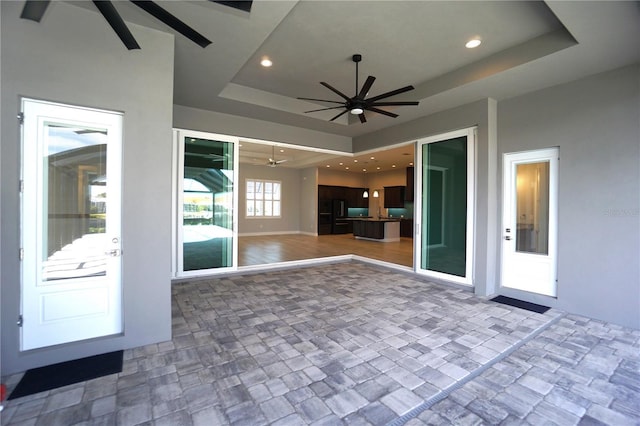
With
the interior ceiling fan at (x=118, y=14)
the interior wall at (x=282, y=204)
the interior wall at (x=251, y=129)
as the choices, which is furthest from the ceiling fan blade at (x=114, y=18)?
the interior wall at (x=282, y=204)

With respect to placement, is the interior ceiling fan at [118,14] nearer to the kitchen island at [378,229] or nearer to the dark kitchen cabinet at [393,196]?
the kitchen island at [378,229]

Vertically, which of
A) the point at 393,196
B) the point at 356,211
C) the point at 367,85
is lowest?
the point at 356,211

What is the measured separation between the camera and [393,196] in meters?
13.9

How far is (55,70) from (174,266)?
3.57 m

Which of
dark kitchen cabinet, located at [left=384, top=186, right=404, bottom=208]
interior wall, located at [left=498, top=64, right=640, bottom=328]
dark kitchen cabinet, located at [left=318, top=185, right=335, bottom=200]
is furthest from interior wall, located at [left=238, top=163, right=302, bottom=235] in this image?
interior wall, located at [left=498, top=64, right=640, bottom=328]

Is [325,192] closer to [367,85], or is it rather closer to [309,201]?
[309,201]

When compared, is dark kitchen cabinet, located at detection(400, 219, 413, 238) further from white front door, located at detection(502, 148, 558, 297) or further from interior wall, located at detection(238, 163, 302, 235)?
white front door, located at detection(502, 148, 558, 297)

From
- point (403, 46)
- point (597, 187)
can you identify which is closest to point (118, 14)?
point (403, 46)

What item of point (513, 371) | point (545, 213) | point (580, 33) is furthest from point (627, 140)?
point (513, 371)

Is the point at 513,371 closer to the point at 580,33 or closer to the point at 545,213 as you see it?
the point at 545,213

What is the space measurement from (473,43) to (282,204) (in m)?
11.2

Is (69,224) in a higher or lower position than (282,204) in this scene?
lower

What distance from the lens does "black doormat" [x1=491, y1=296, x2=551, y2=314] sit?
4.06 m

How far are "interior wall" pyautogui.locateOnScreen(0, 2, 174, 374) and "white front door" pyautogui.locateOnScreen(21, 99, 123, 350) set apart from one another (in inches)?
3.7
